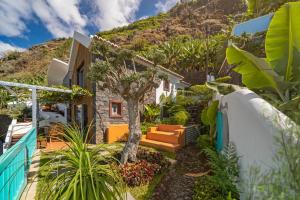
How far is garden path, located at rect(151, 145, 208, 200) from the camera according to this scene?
268 inches

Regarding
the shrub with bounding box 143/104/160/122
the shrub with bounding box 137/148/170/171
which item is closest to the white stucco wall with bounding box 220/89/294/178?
the shrub with bounding box 137/148/170/171

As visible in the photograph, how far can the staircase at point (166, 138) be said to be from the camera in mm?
12261

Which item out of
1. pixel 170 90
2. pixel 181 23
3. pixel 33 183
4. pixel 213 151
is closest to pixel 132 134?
pixel 213 151

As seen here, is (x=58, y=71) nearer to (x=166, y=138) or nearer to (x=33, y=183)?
(x=166, y=138)

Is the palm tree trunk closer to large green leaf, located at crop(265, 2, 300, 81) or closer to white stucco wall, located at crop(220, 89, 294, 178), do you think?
white stucco wall, located at crop(220, 89, 294, 178)

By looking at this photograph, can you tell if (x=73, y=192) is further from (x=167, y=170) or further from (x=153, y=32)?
(x=153, y=32)

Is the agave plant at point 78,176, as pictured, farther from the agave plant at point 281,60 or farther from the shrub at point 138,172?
the shrub at point 138,172

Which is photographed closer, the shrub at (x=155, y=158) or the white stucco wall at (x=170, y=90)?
the shrub at (x=155, y=158)

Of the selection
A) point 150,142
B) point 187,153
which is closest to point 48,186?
point 187,153

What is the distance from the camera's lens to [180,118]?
15250 mm

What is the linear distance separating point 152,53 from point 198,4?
6986cm

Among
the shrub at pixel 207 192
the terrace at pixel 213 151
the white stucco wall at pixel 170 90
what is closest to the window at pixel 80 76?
the white stucco wall at pixel 170 90

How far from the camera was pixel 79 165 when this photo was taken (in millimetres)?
3457

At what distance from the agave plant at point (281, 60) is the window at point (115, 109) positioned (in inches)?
451
